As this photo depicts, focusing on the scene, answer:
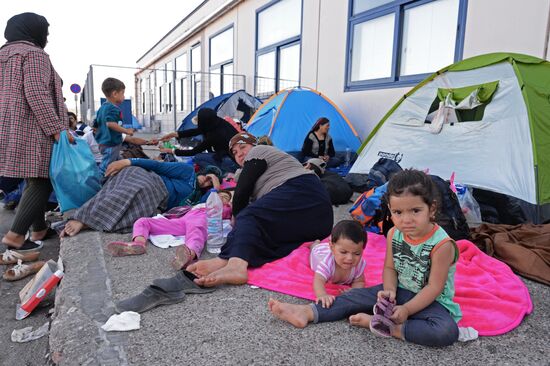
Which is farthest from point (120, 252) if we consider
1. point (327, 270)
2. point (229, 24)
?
point (229, 24)

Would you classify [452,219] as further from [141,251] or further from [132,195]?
[132,195]

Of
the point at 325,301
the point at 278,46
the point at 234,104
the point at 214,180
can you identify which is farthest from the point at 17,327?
the point at 278,46

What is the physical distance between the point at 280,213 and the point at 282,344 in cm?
104

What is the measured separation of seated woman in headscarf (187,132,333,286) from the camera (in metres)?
2.27

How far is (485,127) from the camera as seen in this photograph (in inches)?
142

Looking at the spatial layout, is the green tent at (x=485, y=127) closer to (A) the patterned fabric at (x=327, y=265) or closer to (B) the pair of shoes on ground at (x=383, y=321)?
(A) the patterned fabric at (x=327, y=265)

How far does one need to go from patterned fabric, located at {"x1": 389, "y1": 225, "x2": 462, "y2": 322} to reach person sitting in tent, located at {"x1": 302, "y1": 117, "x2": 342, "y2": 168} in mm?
4015

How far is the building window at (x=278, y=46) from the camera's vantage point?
327 inches

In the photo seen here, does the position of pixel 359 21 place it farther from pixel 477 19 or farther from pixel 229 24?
pixel 229 24

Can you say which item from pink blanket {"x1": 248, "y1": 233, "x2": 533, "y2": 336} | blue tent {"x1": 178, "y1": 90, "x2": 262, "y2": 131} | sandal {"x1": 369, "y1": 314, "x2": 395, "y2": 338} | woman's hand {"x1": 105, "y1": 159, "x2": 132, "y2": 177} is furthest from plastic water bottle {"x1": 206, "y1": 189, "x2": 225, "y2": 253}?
blue tent {"x1": 178, "y1": 90, "x2": 262, "y2": 131}

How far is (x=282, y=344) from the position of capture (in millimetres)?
1605

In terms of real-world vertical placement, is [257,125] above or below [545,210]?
above

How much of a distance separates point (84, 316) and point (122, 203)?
1.43 meters

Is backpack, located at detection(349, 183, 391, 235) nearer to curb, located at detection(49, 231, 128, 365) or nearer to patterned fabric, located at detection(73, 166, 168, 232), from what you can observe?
patterned fabric, located at detection(73, 166, 168, 232)
